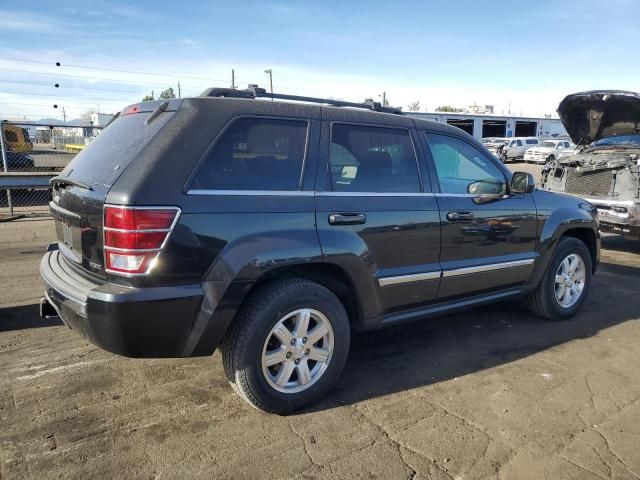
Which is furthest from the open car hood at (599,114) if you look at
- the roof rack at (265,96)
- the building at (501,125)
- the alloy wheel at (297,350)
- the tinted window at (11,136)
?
the building at (501,125)

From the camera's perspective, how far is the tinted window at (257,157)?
288cm

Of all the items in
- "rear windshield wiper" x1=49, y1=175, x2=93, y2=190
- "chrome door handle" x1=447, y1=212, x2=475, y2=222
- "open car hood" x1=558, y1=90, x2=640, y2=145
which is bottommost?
"chrome door handle" x1=447, y1=212, x2=475, y2=222

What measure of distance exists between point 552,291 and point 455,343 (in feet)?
3.98

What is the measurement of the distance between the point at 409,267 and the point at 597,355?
6.14ft

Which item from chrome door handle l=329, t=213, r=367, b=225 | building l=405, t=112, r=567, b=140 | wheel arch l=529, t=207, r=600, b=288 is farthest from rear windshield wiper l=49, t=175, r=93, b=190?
building l=405, t=112, r=567, b=140

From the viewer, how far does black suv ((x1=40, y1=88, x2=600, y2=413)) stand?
8.82 feet

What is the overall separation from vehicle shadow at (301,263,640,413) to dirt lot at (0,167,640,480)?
2 cm

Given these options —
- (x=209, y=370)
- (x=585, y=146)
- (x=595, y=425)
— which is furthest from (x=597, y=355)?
(x=585, y=146)

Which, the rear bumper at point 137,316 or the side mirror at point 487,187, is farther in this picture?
the side mirror at point 487,187

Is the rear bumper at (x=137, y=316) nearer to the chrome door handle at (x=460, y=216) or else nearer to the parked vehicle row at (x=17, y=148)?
the chrome door handle at (x=460, y=216)

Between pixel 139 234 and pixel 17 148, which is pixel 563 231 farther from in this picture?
pixel 17 148

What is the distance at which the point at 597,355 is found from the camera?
417cm

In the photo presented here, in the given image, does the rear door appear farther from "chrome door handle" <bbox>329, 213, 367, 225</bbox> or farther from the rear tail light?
the rear tail light

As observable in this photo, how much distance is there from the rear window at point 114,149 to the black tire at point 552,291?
3684 millimetres
